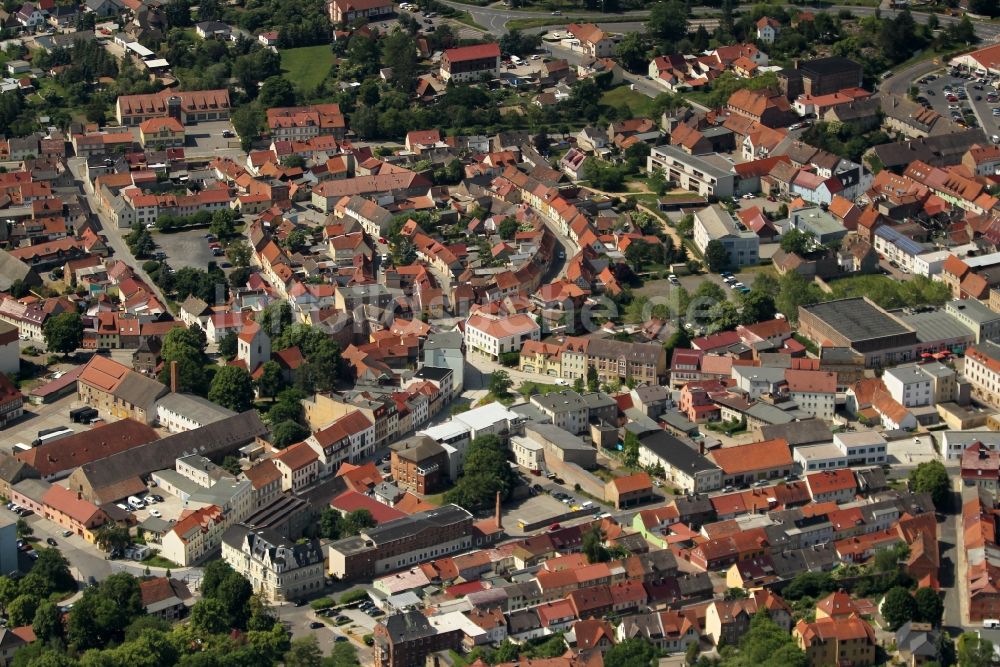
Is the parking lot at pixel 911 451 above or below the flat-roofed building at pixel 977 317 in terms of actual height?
below

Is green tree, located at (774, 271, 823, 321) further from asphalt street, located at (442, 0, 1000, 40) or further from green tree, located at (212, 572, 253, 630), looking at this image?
asphalt street, located at (442, 0, 1000, 40)

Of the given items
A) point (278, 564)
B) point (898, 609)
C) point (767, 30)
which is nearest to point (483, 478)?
point (278, 564)

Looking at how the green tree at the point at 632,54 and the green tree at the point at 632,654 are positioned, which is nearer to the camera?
the green tree at the point at 632,654

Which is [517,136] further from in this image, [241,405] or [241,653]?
[241,653]

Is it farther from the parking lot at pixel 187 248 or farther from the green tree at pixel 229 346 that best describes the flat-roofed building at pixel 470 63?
the green tree at pixel 229 346

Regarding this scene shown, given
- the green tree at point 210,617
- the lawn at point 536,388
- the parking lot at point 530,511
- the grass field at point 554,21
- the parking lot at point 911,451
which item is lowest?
the parking lot at point 911,451

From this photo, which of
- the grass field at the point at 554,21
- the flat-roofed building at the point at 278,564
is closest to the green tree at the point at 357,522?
the flat-roofed building at the point at 278,564

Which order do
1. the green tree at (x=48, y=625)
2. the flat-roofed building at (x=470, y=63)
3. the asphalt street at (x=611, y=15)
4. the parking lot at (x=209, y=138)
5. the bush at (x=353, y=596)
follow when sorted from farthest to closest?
the asphalt street at (x=611, y=15) → the flat-roofed building at (x=470, y=63) → the parking lot at (x=209, y=138) → the bush at (x=353, y=596) → the green tree at (x=48, y=625)

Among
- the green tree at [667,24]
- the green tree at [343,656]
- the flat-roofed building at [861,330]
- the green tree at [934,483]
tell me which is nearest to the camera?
the green tree at [343,656]
